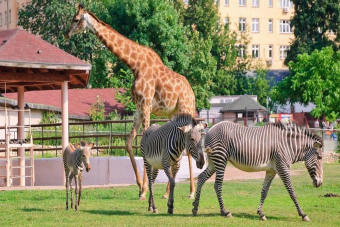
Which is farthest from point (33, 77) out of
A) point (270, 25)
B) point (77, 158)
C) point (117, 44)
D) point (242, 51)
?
point (270, 25)

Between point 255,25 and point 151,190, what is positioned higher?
point 255,25

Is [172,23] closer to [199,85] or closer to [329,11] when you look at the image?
[199,85]

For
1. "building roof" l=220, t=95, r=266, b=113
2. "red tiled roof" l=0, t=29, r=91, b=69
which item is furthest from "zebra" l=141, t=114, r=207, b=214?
"building roof" l=220, t=95, r=266, b=113

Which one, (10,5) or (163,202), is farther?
(10,5)

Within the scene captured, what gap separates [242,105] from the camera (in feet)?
228

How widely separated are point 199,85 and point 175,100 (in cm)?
3723

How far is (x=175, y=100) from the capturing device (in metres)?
21.8

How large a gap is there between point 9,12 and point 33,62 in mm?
72079

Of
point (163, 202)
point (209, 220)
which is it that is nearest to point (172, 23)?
point (163, 202)

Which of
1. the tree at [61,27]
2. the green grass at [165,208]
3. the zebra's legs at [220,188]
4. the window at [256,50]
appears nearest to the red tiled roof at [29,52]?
the green grass at [165,208]

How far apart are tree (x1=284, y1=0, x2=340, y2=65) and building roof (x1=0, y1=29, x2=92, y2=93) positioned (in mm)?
54092

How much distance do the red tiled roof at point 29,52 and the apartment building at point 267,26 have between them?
71.5 metres

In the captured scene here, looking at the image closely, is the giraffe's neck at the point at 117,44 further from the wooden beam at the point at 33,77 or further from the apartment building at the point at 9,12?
the apartment building at the point at 9,12

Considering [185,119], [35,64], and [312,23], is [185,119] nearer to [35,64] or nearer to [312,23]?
[35,64]
